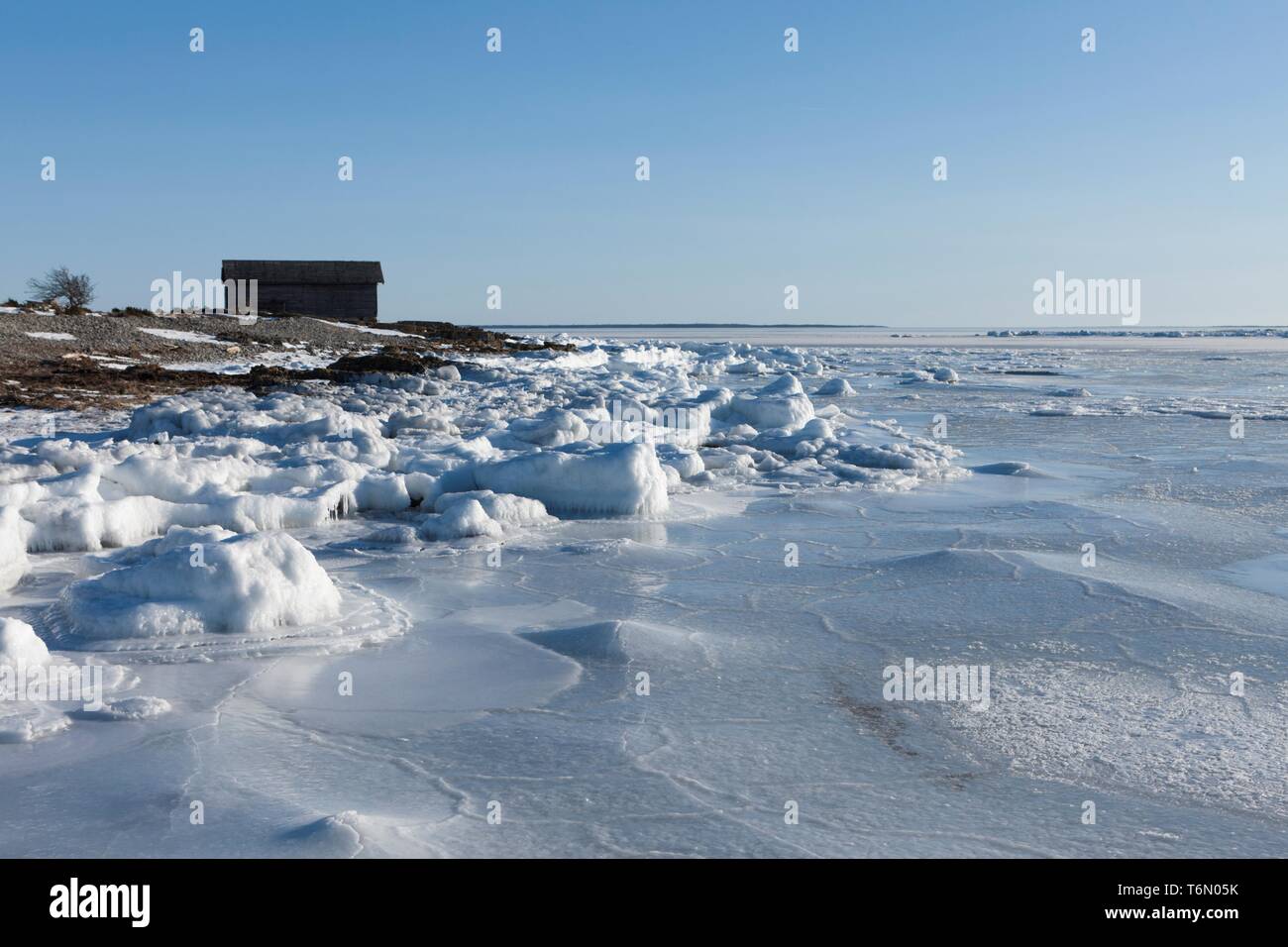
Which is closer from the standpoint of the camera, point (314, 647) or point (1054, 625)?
point (314, 647)

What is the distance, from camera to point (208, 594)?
185 inches

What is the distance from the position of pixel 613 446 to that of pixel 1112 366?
96.4 ft

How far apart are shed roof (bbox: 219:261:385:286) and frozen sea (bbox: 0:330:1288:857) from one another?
3279 centimetres

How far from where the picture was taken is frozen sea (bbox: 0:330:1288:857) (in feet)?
9.69

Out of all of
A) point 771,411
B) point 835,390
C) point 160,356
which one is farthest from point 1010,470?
point 160,356

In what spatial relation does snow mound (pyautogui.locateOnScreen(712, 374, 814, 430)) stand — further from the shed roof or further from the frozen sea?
the shed roof

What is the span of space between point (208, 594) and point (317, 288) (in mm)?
38773

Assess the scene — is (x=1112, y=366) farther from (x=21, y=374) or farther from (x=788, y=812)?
(x=788, y=812)

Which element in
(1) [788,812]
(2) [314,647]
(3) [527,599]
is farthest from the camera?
(3) [527,599]

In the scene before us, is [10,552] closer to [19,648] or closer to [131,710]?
[19,648]

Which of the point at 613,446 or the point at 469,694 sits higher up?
the point at 613,446

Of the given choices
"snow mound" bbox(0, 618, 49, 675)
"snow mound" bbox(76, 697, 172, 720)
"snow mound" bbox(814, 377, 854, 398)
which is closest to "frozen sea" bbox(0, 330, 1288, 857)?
"snow mound" bbox(76, 697, 172, 720)
